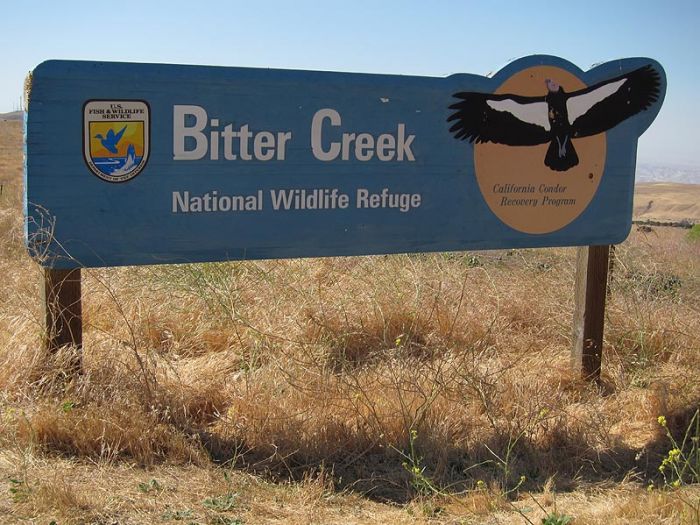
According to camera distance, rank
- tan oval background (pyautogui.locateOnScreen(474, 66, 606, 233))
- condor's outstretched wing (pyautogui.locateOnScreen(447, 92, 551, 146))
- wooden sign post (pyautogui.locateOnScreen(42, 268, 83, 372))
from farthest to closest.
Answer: tan oval background (pyautogui.locateOnScreen(474, 66, 606, 233)), condor's outstretched wing (pyautogui.locateOnScreen(447, 92, 551, 146)), wooden sign post (pyautogui.locateOnScreen(42, 268, 83, 372))

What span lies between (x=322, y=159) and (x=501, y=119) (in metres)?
1.19

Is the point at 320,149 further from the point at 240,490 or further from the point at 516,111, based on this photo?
the point at 240,490

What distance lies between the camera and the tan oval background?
4.51 meters

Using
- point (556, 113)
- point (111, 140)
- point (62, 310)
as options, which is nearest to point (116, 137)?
point (111, 140)

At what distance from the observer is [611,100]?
4.74 metres

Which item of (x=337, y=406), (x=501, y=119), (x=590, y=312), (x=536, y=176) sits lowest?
(x=337, y=406)

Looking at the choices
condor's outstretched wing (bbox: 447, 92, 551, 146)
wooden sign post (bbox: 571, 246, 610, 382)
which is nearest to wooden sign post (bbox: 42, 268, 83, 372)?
condor's outstretched wing (bbox: 447, 92, 551, 146)

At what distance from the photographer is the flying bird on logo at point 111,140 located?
3.58 meters

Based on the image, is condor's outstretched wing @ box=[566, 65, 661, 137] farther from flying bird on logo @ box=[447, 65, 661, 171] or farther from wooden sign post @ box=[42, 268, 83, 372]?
wooden sign post @ box=[42, 268, 83, 372]

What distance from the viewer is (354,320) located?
→ 198 inches

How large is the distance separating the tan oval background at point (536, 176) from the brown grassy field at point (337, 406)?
3.01 ft

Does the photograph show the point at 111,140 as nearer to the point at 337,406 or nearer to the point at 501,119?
the point at 337,406

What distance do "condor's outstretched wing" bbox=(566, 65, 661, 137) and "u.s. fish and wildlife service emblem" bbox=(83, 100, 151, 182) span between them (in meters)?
2.63

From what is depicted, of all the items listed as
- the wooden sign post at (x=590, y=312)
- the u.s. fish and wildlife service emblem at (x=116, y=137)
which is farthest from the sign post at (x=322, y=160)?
the wooden sign post at (x=590, y=312)
